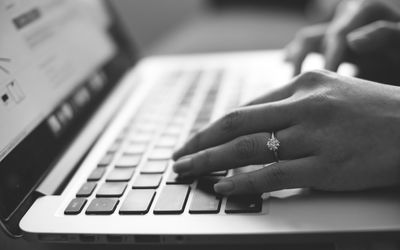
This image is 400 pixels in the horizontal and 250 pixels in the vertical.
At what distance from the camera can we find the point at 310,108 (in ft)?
1.35

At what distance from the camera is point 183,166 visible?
44 cm

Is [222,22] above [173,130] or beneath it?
above

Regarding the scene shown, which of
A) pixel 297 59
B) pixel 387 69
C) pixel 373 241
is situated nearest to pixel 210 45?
pixel 297 59

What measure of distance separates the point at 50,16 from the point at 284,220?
0.47 meters

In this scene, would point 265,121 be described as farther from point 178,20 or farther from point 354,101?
point 178,20

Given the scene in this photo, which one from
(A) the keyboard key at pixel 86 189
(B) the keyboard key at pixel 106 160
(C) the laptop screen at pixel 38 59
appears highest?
(C) the laptop screen at pixel 38 59

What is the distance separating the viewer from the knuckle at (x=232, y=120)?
44 cm

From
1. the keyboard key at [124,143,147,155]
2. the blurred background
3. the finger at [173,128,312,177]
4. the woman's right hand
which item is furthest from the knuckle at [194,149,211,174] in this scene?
the blurred background

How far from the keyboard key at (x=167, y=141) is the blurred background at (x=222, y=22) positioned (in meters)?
0.51

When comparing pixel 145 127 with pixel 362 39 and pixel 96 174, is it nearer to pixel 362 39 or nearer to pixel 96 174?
pixel 96 174

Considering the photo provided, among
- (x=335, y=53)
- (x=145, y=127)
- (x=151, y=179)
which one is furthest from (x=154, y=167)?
(x=335, y=53)

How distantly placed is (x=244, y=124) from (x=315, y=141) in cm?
8

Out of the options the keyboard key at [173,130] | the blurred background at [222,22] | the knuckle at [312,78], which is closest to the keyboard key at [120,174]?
the keyboard key at [173,130]

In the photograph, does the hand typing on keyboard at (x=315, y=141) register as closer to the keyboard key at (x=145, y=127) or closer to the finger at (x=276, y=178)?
the finger at (x=276, y=178)
